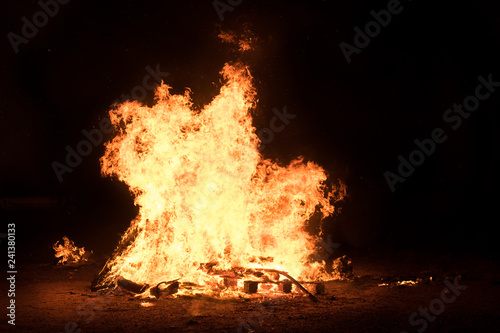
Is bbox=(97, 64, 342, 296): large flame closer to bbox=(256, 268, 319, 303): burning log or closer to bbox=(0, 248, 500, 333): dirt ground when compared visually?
bbox=(256, 268, 319, 303): burning log

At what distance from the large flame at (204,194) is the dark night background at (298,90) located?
6883 mm

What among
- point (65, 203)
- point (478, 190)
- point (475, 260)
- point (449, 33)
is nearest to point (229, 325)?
point (475, 260)

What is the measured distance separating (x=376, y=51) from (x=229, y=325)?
15072mm

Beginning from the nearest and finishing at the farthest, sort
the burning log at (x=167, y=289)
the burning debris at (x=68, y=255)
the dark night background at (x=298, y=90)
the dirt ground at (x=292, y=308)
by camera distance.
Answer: the dirt ground at (x=292, y=308), the burning log at (x=167, y=289), the burning debris at (x=68, y=255), the dark night background at (x=298, y=90)

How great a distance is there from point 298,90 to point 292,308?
13.2m

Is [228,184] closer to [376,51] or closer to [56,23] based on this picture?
[376,51]

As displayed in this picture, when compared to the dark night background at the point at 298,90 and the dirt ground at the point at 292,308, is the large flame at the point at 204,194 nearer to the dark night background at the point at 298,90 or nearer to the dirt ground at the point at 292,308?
the dirt ground at the point at 292,308

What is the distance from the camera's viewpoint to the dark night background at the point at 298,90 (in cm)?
1845

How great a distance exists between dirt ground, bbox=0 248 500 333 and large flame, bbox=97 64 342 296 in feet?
3.33

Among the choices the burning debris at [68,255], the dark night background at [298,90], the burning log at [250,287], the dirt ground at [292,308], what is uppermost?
the dark night background at [298,90]

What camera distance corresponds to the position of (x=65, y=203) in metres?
18.5

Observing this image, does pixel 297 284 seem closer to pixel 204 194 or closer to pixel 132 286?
pixel 204 194

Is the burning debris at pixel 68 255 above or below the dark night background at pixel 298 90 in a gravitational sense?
below

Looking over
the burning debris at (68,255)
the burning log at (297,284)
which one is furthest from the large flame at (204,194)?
the burning debris at (68,255)
